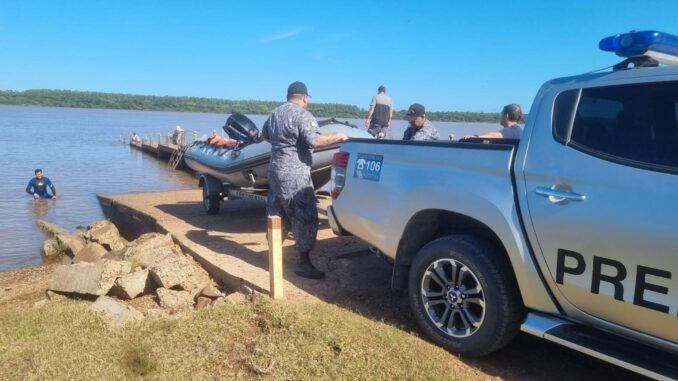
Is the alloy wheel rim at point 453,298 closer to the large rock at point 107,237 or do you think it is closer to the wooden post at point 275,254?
the wooden post at point 275,254

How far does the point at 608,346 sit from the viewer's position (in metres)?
2.60

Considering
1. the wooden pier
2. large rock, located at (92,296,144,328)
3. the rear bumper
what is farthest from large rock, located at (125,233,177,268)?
the wooden pier

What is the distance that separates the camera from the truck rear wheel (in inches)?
122

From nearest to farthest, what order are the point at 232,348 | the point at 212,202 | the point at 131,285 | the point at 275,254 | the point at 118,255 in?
the point at 232,348 < the point at 275,254 < the point at 131,285 < the point at 118,255 < the point at 212,202

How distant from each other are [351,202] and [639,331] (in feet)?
7.69

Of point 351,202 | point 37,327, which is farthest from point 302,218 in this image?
point 37,327

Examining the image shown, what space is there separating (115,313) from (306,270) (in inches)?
72.6

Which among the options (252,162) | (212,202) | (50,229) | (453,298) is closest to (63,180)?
(50,229)

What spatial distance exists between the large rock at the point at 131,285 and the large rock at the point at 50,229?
6.46 m

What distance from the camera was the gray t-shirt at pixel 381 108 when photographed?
9.23 m

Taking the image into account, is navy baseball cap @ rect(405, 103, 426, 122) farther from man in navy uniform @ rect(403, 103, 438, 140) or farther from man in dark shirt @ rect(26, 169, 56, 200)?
man in dark shirt @ rect(26, 169, 56, 200)

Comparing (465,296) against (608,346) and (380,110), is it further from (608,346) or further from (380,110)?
(380,110)

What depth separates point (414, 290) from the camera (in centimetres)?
361

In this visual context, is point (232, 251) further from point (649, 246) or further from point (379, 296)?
point (649, 246)
